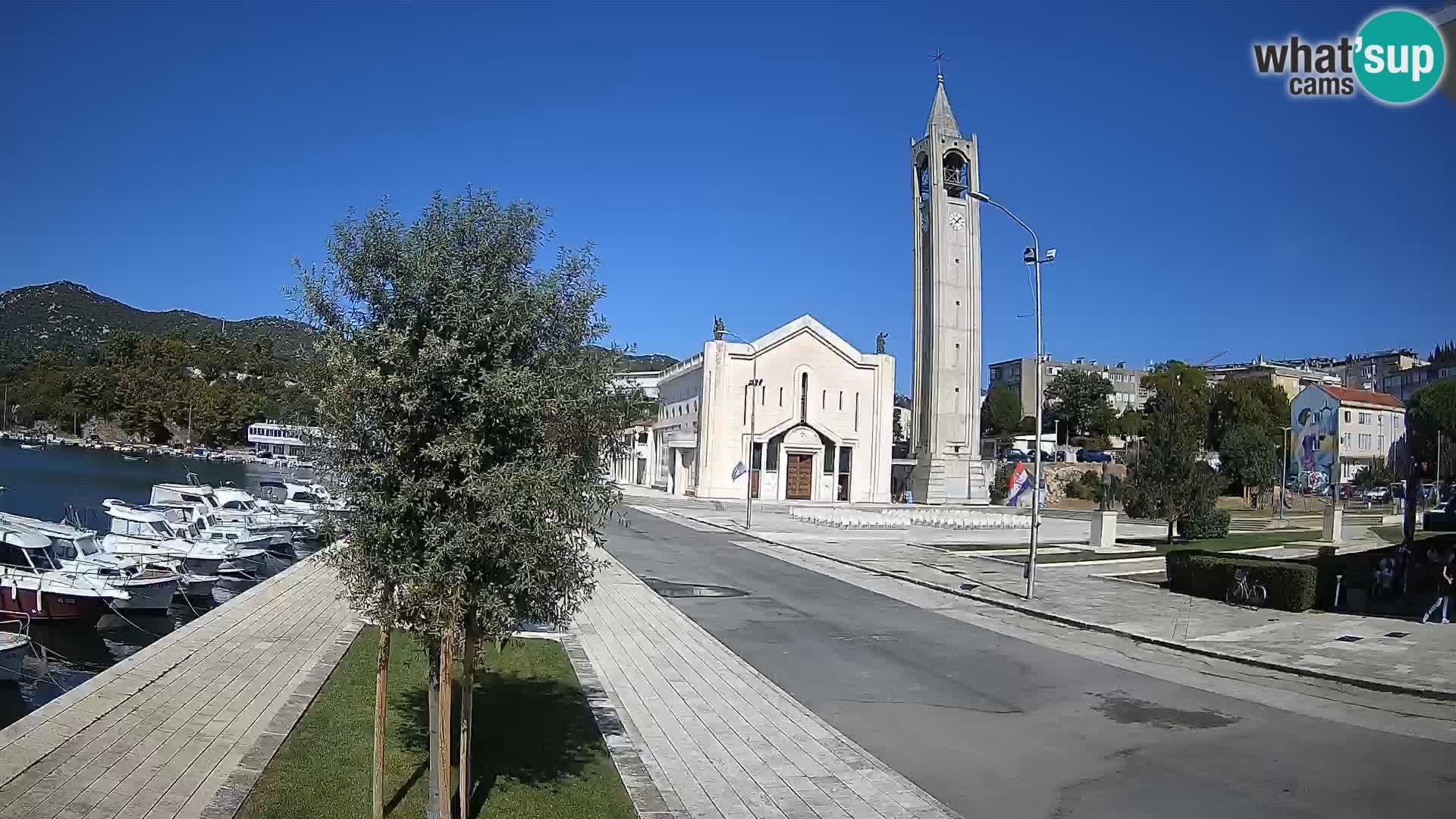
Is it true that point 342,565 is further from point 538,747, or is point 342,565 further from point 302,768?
point 538,747

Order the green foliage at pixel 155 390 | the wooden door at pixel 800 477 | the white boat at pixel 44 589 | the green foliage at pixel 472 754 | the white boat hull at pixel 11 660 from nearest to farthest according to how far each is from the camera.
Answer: the green foliage at pixel 472 754, the white boat hull at pixel 11 660, the white boat at pixel 44 589, the wooden door at pixel 800 477, the green foliage at pixel 155 390

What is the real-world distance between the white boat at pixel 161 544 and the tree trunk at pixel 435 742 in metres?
21.5

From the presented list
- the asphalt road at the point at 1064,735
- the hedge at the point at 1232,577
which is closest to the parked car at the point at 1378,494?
the hedge at the point at 1232,577

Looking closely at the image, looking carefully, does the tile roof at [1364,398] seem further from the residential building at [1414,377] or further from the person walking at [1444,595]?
the person walking at [1444,595]

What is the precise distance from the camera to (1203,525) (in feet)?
126

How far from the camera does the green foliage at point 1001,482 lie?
85.2m

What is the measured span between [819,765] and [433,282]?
20.7 ft

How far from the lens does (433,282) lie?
6734 millimetres

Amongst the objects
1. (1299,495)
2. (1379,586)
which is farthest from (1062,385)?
(1379,586)

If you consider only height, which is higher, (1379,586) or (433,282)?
(433,282)

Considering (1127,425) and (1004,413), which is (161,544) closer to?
(1127,425)

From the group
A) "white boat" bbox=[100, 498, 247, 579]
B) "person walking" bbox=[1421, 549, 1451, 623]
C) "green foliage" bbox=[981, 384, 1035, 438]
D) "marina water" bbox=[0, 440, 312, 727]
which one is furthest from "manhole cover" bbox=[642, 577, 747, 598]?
Answer: "green foliage" bbox=[981, 384, 1035, 438]

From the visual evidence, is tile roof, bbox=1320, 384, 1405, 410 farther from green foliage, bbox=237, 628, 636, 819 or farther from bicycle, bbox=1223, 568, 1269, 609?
green foliage, bbox=237, 628, 636, 819

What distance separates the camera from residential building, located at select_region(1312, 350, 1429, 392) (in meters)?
148
